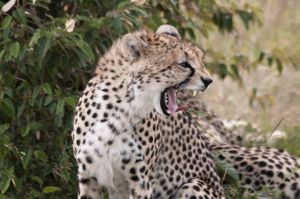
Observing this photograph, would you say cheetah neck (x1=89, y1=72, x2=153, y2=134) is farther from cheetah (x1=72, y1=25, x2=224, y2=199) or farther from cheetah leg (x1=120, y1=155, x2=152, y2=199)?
cheetah leg (x1=120, y1=155, x2=152, y2=199)

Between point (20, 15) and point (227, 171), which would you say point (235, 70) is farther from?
point (20, 15)

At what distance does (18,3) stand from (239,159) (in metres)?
1.46

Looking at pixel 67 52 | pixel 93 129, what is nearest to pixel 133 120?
pixel 93 129

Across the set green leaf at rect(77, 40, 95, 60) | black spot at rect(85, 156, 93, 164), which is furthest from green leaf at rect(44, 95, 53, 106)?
black spot at rect(85, 156, 93, 164)

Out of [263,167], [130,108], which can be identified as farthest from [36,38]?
[263,167]

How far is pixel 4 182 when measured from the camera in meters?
4.30

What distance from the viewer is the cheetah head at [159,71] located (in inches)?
153

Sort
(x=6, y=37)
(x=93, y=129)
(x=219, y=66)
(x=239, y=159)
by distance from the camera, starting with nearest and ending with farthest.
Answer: (x=93, y=129), (x=6, y=37), (x=239, y=159), (x=219, y=66)

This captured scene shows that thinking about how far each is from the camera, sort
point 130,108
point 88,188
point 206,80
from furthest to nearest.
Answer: point 88,188, point 130,108, point 206,80

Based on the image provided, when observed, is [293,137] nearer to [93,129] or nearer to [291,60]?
[291,60]

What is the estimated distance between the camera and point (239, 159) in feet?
16.1

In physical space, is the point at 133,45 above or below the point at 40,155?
above

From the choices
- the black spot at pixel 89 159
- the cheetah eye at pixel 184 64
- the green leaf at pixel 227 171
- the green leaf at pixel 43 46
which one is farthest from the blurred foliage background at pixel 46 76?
the green leaf at pixel 227 171

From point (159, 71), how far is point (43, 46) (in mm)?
655
